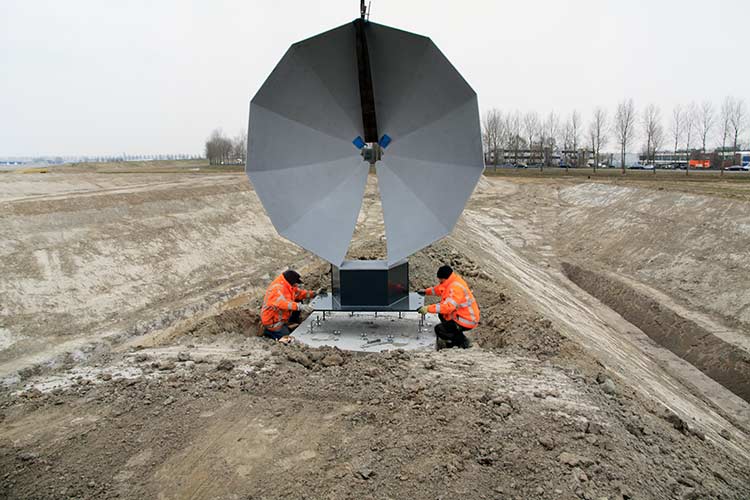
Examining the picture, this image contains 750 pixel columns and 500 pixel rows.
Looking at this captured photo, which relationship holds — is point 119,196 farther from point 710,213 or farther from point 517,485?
point 710,213

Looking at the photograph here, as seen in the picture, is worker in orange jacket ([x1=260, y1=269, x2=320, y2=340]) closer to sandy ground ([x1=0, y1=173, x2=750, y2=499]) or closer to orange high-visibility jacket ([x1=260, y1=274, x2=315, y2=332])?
orange high-visibility jacket ([x1=260, y1=274, x2=315, y2=332])

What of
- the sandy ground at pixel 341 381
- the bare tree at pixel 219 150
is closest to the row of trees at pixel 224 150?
the bare tree at pixel 219 150

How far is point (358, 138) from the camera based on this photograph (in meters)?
12.3

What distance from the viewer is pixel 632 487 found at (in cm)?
653

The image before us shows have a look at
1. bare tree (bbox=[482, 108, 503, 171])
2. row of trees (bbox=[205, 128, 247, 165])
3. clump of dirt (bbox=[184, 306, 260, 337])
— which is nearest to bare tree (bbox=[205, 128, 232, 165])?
row of trees (bbox=[205, 128, 247, 165])

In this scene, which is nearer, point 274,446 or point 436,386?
point 274,446

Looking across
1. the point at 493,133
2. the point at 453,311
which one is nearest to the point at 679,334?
the point at 453,311

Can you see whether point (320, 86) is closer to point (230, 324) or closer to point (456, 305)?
point (456, 305)

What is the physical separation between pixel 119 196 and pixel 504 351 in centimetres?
2325

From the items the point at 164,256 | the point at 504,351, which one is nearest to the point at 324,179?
the point at 504,351

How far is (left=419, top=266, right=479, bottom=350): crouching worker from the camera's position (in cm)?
1139

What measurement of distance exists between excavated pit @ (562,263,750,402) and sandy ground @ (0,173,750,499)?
0.11 meters

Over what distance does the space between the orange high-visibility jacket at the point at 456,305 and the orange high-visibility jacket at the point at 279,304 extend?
11.3 feet

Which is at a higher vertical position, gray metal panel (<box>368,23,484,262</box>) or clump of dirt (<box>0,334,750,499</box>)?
gray metal panel (<box>368,23,484,262</box>)
